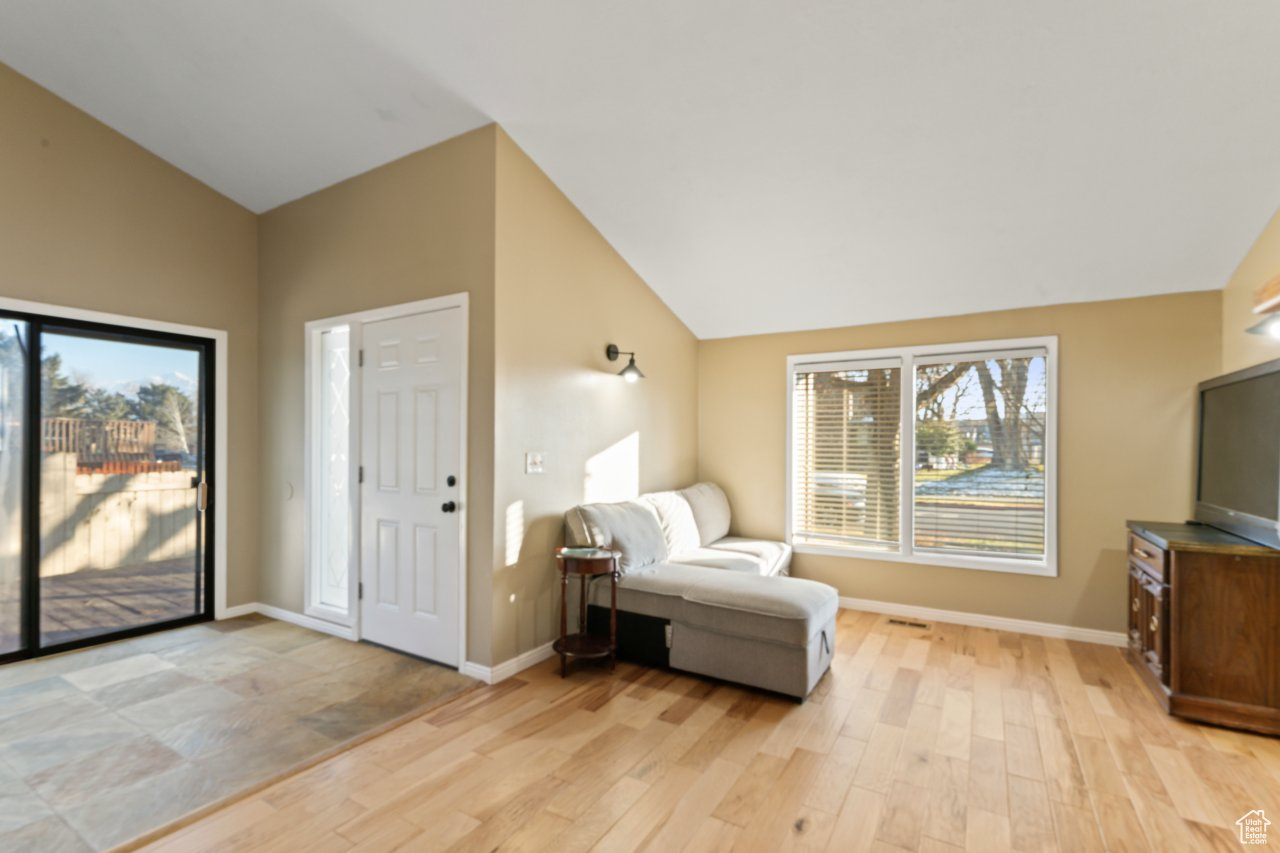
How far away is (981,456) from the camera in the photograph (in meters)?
4.18

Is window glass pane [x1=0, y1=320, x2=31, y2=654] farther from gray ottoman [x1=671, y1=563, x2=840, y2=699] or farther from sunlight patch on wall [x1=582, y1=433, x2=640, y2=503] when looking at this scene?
gray ottoman [x1=671, y1=563, x2=840, y2=699]

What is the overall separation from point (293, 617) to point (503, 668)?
6.26 feet

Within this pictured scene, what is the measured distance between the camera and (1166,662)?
2.85 meters

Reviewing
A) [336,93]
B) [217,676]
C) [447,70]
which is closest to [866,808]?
[217,676]

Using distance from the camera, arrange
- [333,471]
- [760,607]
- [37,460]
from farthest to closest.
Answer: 1. [333,471]
2. [37,460]
3. [760,607]

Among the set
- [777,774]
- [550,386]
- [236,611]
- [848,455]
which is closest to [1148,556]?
[848,455]

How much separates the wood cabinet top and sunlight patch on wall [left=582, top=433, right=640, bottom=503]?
303 centimetres

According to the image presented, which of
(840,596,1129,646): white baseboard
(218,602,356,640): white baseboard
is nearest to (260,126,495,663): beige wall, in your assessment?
(218,602,356,640): white baseboard

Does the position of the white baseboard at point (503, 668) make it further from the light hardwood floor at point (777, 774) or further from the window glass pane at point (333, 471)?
the window glass pane at point (333, 471)

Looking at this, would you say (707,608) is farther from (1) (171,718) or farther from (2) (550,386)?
(1) (171,718)

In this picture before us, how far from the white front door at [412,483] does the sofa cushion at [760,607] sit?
1344 millimetres

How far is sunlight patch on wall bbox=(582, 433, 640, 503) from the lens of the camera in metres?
3.88

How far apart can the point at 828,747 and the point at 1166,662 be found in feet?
5.93

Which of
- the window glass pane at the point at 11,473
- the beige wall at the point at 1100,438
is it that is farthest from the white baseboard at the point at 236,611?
the beige wall at the point at 1100,438
